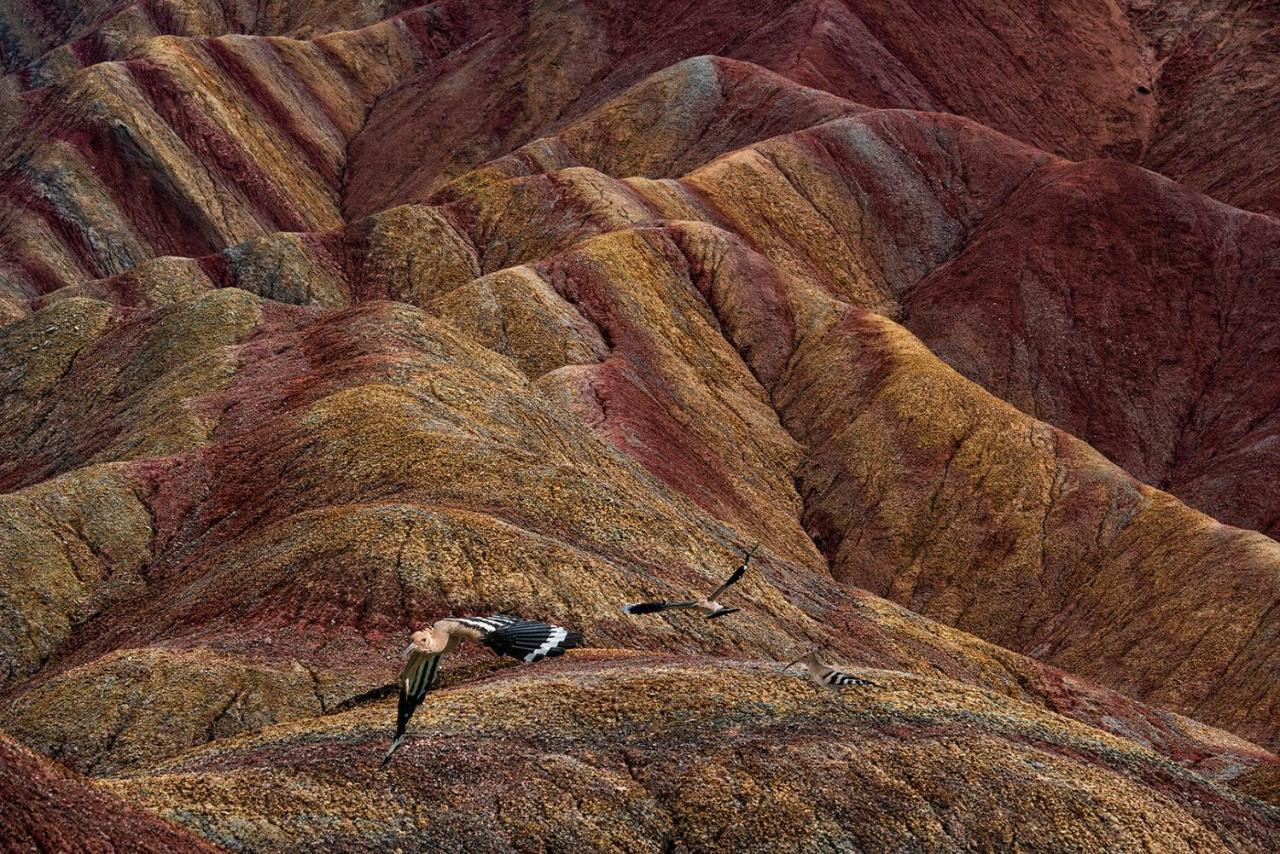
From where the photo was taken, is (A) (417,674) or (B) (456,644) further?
(B) (456,644)

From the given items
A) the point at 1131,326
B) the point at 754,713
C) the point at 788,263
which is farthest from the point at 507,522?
the point at 1131,326

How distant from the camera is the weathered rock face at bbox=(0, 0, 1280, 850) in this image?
33250mm

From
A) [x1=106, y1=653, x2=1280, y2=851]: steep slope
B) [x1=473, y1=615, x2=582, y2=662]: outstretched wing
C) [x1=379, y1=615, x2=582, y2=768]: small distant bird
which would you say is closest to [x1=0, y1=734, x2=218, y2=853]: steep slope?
[x1=106, y1=653, x2=1280, y2=851]: steep slope

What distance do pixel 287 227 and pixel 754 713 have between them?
440ft

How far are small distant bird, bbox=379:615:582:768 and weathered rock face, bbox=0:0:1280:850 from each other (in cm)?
751

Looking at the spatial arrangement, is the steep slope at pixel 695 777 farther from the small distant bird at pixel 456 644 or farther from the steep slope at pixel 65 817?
the small distant bird at pixel 456 644

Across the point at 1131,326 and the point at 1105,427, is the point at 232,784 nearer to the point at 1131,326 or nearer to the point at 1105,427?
the point at 1105,427

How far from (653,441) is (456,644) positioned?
6024 cm

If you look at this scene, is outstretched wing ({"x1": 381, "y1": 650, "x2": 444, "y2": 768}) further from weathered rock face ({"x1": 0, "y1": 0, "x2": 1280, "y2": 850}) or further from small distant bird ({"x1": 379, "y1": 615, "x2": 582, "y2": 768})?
weathered rock face ({"x1": 0, "y1": 0, "x2": 1280, "y2": 850})

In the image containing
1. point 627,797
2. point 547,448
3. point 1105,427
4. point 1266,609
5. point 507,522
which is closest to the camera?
point 627,797

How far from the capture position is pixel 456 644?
2142 cm

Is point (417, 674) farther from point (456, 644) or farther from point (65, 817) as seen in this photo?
point (65, 817)

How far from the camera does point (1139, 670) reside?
8156 centimetres

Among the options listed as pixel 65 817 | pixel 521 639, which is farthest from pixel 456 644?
pixel 65 817
